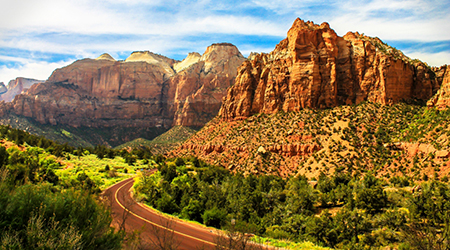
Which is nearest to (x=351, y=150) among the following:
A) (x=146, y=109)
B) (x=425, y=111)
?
(x=425, y=111)

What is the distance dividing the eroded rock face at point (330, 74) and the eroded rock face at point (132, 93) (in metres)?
86.2

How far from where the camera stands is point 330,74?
240ft

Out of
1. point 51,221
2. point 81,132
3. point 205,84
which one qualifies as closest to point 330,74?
point 51,221

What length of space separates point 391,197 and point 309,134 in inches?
1325

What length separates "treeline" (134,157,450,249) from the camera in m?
21.8

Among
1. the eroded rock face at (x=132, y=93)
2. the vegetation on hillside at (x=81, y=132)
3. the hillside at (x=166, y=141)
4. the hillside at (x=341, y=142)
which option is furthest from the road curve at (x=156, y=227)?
the eroded rock face at (x=132, y=93)

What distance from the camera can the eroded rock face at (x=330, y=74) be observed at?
214 feet

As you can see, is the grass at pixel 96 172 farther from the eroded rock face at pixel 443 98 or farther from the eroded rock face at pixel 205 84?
the eroded rock face at pixel 205 84

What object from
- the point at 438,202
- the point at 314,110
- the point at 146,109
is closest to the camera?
the point at 438,202

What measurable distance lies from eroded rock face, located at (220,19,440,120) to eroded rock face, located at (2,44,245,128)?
283ft

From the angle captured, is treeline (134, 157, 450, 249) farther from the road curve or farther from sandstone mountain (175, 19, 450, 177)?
sandstone mountain (175, 19, 450, 177)

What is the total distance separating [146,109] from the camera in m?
189

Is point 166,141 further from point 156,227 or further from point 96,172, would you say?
point 156,227

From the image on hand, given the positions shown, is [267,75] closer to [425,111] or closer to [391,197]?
[425,111]
